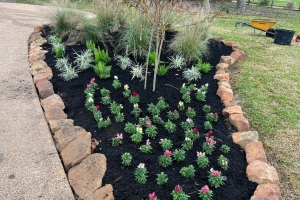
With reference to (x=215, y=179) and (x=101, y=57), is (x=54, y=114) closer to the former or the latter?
(x=101, y=57)

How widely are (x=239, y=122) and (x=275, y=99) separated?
3.14 ft

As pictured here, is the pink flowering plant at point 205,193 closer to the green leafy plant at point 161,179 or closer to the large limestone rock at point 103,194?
the green leafy plant at point 161,179

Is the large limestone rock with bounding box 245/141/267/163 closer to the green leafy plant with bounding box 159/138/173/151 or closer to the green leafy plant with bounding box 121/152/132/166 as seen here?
the green leafy plant with bounding box 159/138/173/151

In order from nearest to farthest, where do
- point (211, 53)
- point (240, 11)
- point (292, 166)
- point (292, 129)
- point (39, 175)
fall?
point (39, 175) < point (292, 166) < point (292, 129) < point (211, 53) < point (240, 11)

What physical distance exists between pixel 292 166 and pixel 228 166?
0.63 metres

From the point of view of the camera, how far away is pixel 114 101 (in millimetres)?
3008

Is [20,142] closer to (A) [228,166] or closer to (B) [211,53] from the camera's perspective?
(A) [228,166]

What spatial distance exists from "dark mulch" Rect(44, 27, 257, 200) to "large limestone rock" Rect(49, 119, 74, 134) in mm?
77

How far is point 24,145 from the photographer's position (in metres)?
2.46

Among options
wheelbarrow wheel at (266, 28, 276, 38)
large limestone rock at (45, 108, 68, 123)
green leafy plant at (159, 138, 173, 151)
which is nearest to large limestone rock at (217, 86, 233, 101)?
green leafy plant at (159, 138, 173, 151)

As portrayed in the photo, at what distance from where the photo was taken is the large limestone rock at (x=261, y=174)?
2.18 meters

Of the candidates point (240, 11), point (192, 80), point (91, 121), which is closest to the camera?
point (91, 121)

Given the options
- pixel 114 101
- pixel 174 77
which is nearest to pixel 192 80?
pixel 174 77

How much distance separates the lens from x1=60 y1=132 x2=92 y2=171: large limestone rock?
2.27m
